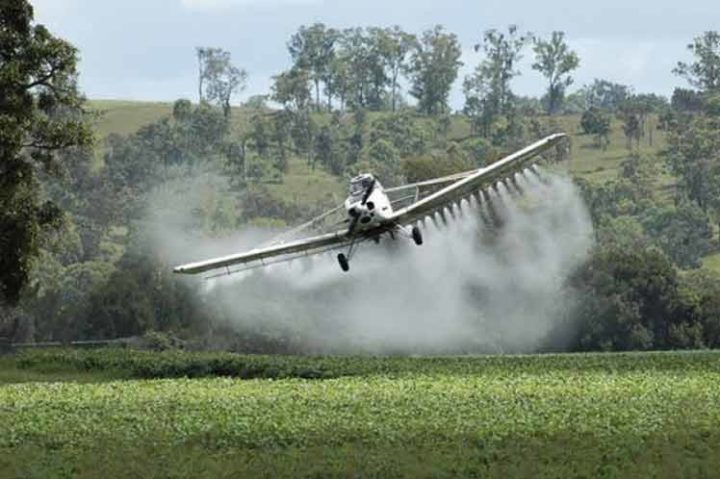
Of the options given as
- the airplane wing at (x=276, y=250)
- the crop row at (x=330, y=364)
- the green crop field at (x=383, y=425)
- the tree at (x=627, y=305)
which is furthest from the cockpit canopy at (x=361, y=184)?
the tree at (x=627, y=305)

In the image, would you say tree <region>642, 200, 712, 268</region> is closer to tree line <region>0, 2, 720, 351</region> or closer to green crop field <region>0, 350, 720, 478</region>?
tree line <region>0, 2, 720, 351</region>

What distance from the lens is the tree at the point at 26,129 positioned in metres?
64.2

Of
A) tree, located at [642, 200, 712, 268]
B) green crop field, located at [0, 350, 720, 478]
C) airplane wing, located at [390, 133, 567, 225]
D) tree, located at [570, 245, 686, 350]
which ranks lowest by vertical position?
tree, located at [642, 200, 712, 268]

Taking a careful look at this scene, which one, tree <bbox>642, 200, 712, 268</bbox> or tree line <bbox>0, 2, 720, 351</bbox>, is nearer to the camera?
tree line <bbox>0, 2, 720, 351</bbox>

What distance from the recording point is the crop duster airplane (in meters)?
67.3

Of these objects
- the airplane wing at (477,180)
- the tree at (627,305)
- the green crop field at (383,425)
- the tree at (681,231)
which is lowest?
the tree at (681,231)

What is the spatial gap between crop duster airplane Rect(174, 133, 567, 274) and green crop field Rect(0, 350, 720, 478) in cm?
780

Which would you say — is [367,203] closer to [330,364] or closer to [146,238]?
[330,364]

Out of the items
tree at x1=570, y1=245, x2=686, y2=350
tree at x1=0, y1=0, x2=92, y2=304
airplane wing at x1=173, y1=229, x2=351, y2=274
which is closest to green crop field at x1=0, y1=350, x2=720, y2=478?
tree at x1=0, y1=0, x2=92, y2=304

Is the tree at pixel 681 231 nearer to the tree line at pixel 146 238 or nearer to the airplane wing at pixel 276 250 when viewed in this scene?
the tree line at pixel 146 238

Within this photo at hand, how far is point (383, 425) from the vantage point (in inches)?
1622

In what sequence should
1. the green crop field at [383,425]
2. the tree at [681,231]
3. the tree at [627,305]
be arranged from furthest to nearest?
the tree at [681,231], the tree at [627,305], the green crop field at [383,425]

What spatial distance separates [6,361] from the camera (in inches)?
2938

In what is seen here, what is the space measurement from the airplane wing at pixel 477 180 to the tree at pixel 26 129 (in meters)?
15.1
